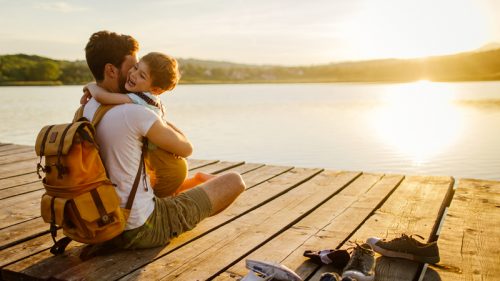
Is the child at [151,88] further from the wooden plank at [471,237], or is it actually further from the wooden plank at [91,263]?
the wooden plank at [471,237]

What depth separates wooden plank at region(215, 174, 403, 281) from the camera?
2.96m

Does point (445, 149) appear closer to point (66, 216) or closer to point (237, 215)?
point (237, 215)

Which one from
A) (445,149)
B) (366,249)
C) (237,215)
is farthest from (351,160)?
(366,249)

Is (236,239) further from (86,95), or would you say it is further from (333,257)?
(86,95)

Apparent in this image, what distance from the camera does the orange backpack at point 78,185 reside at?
8.79 feet

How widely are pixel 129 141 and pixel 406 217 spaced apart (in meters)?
2.07

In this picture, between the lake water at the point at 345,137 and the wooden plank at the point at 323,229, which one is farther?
the lake water at the point at 345,137

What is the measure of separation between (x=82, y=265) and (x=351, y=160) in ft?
20.9

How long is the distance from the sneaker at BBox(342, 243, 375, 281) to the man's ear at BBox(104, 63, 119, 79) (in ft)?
5.36

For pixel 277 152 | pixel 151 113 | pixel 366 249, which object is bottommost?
pixel 277 152

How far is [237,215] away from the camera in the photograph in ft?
12.8

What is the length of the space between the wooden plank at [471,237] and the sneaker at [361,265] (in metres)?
0.31

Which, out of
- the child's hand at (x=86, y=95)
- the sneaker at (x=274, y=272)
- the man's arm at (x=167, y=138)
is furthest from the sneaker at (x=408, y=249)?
the child's hand at (x=86, y=95)

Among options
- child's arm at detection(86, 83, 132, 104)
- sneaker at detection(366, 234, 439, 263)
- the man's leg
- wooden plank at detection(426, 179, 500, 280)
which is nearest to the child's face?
child's arm at detection(86, 83, 132, 104)
